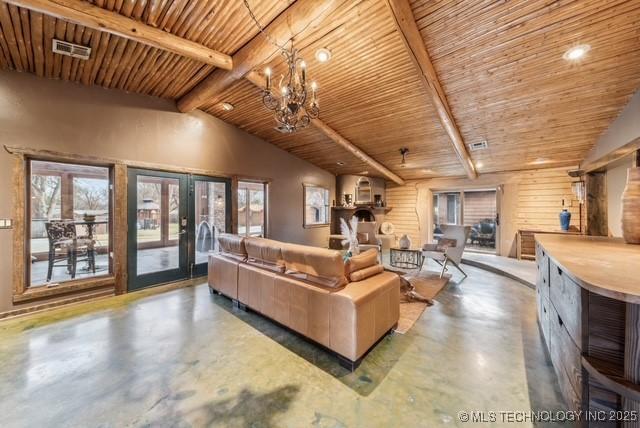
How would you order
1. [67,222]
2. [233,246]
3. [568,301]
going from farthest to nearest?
[67,222] < [233,246] < [568,301]

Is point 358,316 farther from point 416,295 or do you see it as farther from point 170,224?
point 170,224

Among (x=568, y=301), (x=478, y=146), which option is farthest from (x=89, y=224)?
(x=478, y=146)

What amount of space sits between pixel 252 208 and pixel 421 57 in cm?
464

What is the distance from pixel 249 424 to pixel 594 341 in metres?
1.95

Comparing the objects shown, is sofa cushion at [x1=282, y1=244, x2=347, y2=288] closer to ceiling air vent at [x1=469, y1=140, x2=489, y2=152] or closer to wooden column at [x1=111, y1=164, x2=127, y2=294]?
wooden column at [x1=111, y1=164, x2=127, y2=294]

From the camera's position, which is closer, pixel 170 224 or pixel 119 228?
pixel 119 228

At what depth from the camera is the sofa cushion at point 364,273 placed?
2.29 meters

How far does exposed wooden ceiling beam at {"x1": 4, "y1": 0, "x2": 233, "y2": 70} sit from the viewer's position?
85.1 inches

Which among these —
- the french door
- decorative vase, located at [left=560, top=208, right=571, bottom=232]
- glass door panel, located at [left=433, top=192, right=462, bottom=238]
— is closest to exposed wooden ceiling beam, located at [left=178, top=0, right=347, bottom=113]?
the french door

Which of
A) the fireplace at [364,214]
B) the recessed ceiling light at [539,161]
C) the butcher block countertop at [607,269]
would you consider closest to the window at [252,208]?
the fireplace at [364,214]

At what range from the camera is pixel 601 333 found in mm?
1192

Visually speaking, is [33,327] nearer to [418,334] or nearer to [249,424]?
[249,424]

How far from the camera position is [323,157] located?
6.77 meters

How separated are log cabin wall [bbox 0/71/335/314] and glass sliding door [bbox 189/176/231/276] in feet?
1.12
